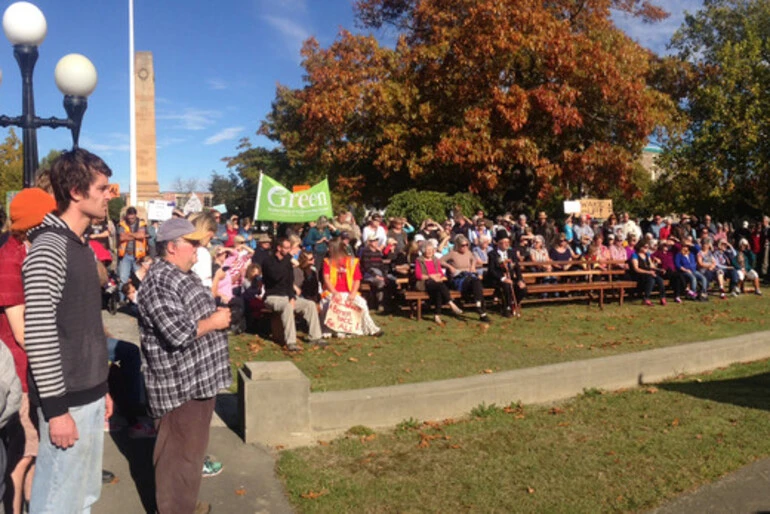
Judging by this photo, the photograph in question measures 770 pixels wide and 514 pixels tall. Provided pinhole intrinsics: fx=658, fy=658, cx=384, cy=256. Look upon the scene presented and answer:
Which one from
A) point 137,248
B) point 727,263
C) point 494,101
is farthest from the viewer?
point 494,101

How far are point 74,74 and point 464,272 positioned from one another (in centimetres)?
712

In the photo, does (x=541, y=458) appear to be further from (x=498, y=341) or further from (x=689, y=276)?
(x=689, y=276)

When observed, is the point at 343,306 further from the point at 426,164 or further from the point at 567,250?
the point at 426,164

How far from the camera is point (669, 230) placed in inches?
706

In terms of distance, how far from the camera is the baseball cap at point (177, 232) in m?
3.65

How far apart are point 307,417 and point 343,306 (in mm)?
4696

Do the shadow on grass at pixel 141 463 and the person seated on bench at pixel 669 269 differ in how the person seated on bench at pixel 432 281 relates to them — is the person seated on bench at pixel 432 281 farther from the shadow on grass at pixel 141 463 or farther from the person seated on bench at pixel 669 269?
the shadow on grass at pixel 141 463

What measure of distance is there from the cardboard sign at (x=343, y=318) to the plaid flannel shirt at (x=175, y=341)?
20.1 ft

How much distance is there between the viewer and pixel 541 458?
16.3ft

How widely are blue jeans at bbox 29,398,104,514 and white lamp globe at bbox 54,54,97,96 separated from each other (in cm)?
686

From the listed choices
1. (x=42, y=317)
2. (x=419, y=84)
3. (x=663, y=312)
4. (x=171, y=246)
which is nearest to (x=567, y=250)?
(x=663, y=312)

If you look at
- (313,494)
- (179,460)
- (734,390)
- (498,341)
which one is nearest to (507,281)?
(498,341)

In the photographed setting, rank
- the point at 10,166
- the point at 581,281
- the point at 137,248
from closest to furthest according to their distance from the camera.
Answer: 1. the point at 137,248
2. the point at 581,281
3. the point at 10,166

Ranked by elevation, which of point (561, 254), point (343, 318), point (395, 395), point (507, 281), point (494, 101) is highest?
point (494, 101)
